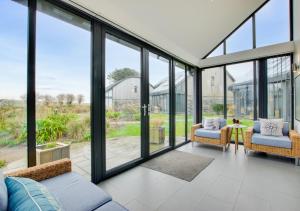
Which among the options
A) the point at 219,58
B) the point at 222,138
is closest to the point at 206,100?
the point at 219,58

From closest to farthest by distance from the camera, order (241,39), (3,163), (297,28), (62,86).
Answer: (3,163)
(62,86)
(297,28)
(241,39)

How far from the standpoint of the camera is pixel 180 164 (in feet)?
10.5

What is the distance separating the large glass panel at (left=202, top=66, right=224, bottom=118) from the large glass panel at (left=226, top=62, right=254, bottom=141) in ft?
0.69

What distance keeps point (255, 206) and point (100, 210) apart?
1.81m

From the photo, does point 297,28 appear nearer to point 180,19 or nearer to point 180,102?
point 180,19

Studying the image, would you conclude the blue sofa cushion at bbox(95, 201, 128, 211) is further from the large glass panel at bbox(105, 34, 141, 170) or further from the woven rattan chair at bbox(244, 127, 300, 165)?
the woven rattan chair at bbox(244, 127, 300, 165)

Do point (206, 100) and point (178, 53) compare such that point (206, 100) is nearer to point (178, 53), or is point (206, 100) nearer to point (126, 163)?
point (178, 53)

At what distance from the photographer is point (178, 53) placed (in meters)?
4.19

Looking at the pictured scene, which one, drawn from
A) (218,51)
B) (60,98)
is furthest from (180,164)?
(218,51)

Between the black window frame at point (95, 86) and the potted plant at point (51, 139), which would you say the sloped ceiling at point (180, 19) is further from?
the potted plant at point (51, 139)

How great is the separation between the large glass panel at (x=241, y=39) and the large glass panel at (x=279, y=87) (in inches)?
29.9

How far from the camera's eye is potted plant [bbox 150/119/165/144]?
12.3 ft

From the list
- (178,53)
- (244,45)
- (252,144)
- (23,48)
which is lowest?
(252,144)

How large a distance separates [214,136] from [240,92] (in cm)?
176
